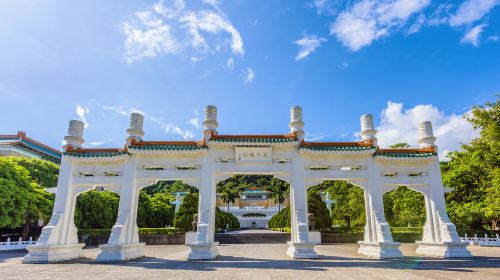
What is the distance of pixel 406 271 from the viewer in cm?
802

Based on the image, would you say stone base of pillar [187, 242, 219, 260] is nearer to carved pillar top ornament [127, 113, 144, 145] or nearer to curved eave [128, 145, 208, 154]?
curved eave [128, 145, 208, 154]

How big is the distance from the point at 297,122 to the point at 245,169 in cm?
291

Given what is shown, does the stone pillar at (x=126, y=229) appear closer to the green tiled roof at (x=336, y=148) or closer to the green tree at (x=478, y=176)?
the green tiled roof at (x=336, y=148)

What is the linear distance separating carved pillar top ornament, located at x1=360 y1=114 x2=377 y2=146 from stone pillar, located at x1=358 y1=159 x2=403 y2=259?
38.4 inches

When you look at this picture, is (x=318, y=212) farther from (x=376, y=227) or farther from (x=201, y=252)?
(x=201, y=252)

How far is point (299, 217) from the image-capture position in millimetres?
11492

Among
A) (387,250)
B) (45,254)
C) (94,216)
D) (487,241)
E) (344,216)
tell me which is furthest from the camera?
(344,216)

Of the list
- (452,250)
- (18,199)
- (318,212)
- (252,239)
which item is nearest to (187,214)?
(252,239)

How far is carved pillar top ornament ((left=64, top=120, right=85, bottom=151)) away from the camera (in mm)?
12406

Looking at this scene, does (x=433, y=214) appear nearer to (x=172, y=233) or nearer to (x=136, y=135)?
(x=136, y=135)

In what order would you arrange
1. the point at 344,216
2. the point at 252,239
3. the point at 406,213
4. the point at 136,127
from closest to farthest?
1. the point at 136,127
2. the point at 406,213
3. the point at 252,239
4. the point at 344,216

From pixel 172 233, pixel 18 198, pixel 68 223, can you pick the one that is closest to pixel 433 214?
pixel 68 223

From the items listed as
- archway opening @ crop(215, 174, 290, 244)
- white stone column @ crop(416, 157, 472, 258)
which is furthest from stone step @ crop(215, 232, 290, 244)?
white stone column @ crop(416, 157, 472, 258)

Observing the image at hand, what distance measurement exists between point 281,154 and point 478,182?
1614 cm
